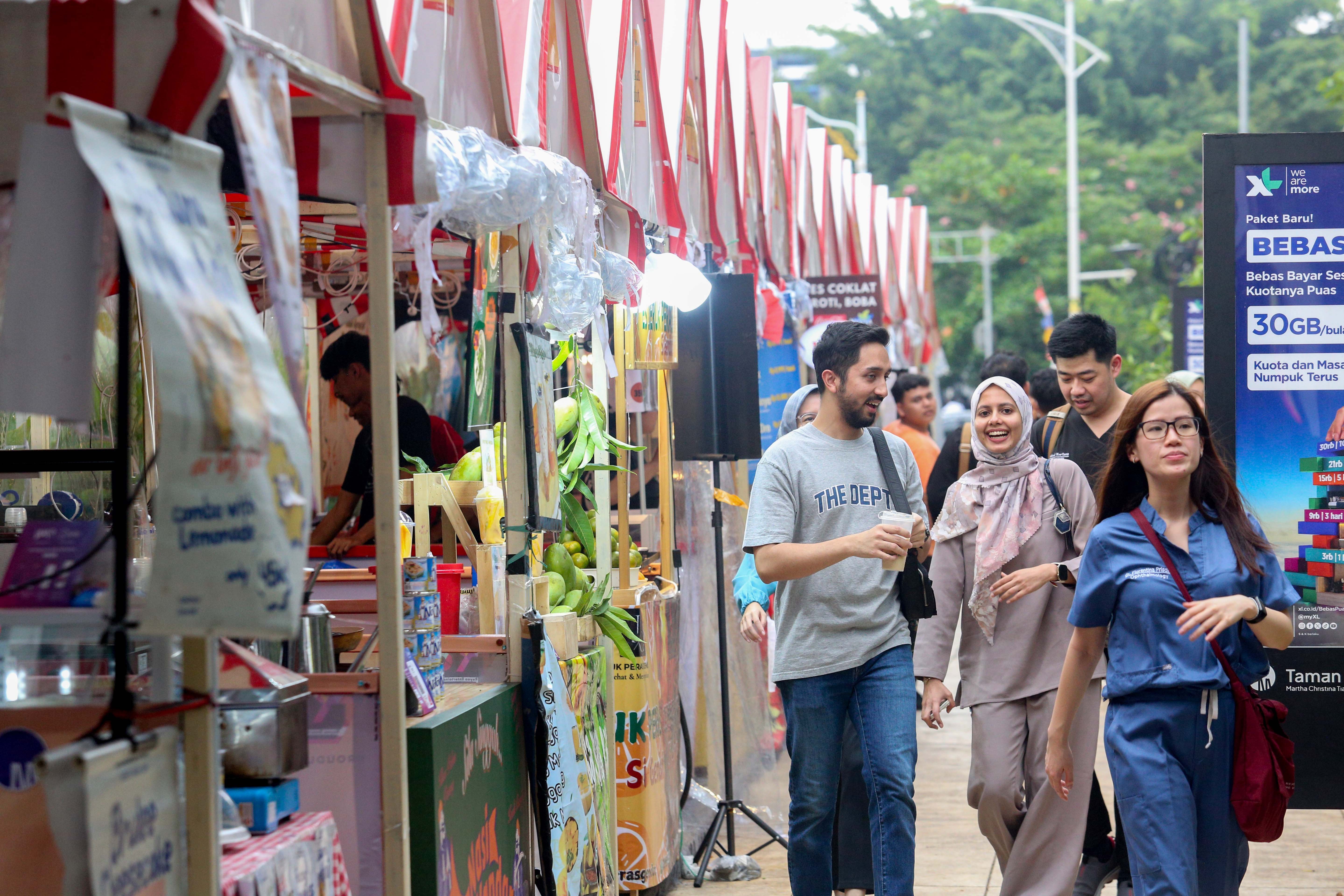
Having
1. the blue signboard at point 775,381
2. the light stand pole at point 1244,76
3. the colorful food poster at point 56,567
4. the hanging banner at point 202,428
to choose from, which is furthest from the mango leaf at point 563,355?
the light stand pole at point 1244,76

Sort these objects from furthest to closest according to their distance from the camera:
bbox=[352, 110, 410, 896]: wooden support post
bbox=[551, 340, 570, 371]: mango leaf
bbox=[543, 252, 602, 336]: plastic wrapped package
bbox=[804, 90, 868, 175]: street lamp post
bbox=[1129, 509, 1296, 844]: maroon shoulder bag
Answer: bbox=[804, 90, 868, 175]: street lamp post, bbox=[551, 340, 570, 371]: mango leaf, bbox=[543, 252, 602, 336]: plastic wrapped package, bbox=[1129, 509, 1296, 844]: maroon shoulder bag, bbox=[352, 110, 410, 896]: wooden support post

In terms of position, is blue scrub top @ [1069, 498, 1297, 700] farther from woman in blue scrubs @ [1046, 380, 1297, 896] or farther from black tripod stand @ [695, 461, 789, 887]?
black tripod stand @ [695, 461, 789, 887]

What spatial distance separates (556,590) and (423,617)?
1408mm

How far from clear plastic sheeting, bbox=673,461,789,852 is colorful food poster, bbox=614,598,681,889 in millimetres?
1050

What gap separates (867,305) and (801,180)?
1262 millimetres

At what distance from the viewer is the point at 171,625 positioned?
1.99m

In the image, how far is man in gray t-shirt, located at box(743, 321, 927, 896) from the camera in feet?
15.0

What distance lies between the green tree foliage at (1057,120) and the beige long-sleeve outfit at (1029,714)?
32236 millimetres

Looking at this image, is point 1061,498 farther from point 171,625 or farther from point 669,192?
point 171,625

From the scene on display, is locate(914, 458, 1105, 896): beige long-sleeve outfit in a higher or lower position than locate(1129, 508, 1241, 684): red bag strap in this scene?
lower

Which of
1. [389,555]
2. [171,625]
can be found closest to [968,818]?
[389,555]

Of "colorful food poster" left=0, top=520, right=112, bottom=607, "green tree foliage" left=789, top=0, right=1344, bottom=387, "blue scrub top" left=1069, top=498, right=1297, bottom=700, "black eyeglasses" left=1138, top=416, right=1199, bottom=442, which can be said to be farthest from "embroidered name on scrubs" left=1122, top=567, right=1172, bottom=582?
"green tree foliage" left=789, top=0, right=1344, bottom=387

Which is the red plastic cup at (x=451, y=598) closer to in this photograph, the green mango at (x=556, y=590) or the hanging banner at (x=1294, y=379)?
the green mango at (x=556, y=590)

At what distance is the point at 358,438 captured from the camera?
5.89 metres
